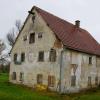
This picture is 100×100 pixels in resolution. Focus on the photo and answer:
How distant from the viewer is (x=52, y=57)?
26.8 meters

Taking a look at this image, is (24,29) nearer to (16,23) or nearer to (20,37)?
(20,37)

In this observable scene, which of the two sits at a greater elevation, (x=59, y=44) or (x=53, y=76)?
(x=59, y=44)

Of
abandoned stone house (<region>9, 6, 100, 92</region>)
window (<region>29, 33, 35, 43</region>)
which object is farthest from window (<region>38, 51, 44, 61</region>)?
window (<region>29, 33, 35, 43</region>)

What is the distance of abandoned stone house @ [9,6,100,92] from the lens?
85.4 feet

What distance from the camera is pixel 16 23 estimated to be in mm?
58562

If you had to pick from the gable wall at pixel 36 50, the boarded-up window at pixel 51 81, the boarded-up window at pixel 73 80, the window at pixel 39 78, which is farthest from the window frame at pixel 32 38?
the boarded-up window at pixel 73 80

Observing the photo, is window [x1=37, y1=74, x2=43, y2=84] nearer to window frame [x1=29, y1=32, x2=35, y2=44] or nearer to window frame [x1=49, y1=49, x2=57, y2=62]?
window frame [x1=49, y1=49, x2=57, y2=62]

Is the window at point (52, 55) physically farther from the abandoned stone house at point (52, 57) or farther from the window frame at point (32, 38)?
the window frame at point (32, 38)

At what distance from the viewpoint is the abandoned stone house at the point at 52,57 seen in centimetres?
2602

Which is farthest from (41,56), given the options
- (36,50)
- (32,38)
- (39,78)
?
(32,38)

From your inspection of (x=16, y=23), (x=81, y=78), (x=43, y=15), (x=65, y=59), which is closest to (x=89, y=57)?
(x=81, y=78)

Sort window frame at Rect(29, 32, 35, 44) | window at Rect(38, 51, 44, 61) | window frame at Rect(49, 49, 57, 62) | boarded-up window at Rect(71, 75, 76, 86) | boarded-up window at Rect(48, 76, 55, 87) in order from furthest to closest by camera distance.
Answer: window frame at Rect(29, 32, 35, 44) < window at Rect(38, 51, 44, 61) < boarded-up window at Rect(71, 75, 76, 86) < window frame at Rect(49, 49, 57, 62) < boarded-up window at Rect(48, 76, 55, 87)

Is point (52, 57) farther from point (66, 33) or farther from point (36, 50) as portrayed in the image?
point (66, 33)

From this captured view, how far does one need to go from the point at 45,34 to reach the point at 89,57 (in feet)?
21.5
